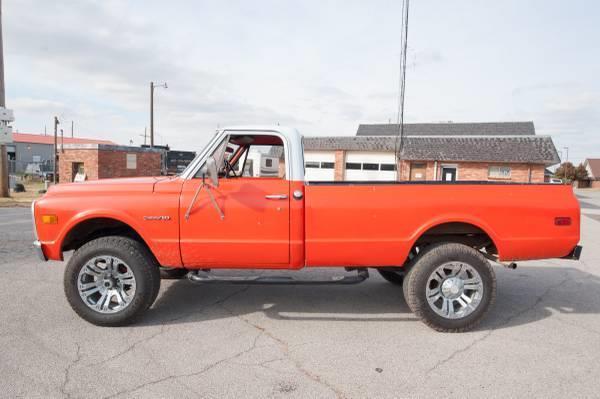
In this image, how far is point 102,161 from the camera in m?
21.1

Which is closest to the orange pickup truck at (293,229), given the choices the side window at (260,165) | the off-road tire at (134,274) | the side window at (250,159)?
the off-road tire at (134,274)

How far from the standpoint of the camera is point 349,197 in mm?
3689

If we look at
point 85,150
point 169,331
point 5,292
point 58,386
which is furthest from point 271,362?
point 85,150

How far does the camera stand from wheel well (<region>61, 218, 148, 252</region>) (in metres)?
3.85

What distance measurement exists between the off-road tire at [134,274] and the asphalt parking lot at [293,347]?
0.12 m

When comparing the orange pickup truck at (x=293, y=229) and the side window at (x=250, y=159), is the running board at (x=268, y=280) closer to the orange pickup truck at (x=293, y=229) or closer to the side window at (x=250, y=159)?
the orange pickup truck at (x=293, y=229)

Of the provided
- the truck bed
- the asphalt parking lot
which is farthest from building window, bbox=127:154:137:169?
the truck bed

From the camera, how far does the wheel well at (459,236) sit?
3885mm

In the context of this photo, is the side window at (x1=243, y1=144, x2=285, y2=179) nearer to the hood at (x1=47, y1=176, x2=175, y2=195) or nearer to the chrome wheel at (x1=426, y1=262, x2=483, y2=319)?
the hood at (x1=47, y1=176, x2=175, y2=195)

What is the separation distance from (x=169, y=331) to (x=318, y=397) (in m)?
1.74

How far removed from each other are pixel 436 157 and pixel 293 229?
2575 cm

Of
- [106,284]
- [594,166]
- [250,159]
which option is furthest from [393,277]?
[594,166]

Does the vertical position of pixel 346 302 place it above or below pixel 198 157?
below

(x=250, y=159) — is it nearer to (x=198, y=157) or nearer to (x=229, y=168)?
(x=229, y=168)
